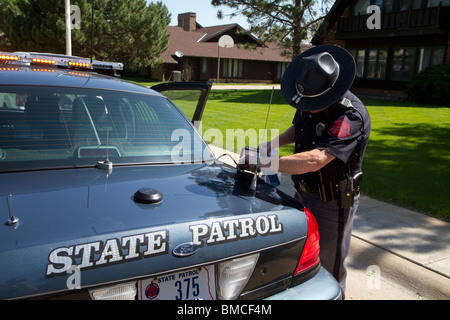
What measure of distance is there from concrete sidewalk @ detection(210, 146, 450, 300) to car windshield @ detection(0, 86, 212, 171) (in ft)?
6.18

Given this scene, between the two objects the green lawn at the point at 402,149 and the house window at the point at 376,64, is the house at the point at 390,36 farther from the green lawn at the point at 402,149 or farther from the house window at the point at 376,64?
the green lawn at the point at 402,149

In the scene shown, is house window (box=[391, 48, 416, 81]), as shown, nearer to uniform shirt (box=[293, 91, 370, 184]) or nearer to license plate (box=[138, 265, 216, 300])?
uniform shirt (box=[293, 91, 370, 184])

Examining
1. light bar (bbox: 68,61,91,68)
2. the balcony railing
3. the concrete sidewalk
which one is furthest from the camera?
the balcony railing

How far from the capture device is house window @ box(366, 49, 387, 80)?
2062 cm

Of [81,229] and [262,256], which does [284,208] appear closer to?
[262,256]

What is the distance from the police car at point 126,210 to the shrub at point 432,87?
13399mm

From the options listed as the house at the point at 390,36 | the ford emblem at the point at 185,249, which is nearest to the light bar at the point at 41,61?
the ford emblem at the point at 185,249

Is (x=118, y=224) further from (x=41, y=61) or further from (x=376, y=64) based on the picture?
(x=376, y=64)

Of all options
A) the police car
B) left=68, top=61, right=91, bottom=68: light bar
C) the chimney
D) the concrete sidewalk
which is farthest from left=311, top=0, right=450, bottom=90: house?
the chimney

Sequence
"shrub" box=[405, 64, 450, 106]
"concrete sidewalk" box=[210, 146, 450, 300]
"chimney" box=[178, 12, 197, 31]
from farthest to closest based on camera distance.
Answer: "chimney" box=[178, 12, 197, 31], "shrub" box=[405, 64, 450, 106], "concrete sidewalk" box=[210, 146, 450, 300]

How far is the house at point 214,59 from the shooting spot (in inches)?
1367

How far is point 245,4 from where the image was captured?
2088cm

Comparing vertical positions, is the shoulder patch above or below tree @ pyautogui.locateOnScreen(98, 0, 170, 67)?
below
